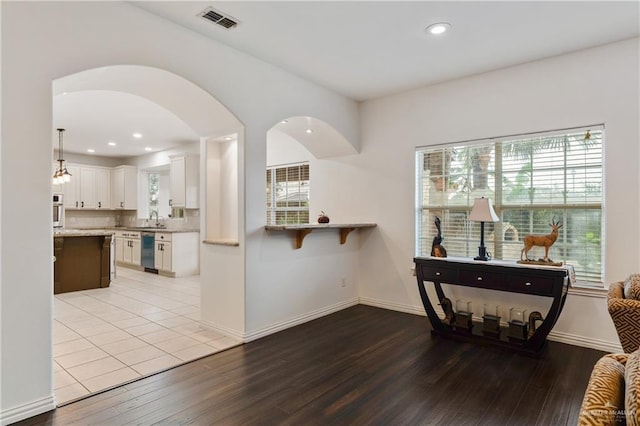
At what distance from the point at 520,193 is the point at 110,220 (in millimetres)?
9584

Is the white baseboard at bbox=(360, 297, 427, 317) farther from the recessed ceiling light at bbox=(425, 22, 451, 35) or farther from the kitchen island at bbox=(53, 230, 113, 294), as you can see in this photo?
the kitchen island at bbox=(53, 230, 113, 294)

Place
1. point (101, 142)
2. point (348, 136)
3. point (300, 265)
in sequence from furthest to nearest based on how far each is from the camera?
point (101, 142)
point (348, 136)
point (300, 265)

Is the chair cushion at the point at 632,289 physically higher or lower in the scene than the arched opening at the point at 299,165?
lower


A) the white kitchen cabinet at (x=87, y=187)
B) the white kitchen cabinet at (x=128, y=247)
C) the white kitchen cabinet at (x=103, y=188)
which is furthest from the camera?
the white kitchen cabinet at (x=103, y=188)

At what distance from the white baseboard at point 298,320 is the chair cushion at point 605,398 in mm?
2999

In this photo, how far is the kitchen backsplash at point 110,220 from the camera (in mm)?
7898

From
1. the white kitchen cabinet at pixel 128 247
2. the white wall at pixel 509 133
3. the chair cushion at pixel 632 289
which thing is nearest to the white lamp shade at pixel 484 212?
the white wall at pixel 509 133

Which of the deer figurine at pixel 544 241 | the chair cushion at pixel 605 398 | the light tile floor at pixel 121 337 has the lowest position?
the light tile floor at pixel 121 337

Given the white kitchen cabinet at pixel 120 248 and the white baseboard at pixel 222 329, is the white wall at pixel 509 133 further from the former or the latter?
the white kitchen cabinet at pixel 120 248

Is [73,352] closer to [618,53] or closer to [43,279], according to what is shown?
[43,279]

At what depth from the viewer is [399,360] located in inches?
121

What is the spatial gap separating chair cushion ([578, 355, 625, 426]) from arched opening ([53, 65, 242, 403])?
286 cm

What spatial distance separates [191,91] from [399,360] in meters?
2.99

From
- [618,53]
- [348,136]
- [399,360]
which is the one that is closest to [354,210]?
[348,136]
